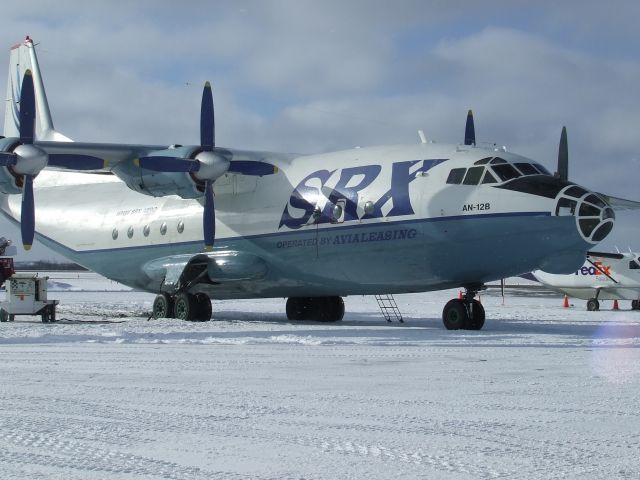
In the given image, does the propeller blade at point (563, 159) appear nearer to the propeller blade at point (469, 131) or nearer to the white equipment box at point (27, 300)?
the propeller blade at point (469, 131)

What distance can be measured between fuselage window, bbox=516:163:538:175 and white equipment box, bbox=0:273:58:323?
1279 cm

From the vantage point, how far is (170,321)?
19609 mm

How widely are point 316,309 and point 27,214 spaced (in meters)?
8.19

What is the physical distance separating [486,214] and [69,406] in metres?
11.3

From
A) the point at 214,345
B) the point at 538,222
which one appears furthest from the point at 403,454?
the point at 538,222

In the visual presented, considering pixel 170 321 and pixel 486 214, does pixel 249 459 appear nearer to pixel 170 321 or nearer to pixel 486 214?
pixel 486 214

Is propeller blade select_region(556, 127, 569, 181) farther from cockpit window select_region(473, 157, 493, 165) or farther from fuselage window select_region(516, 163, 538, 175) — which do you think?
cockpit window select_region(473, 157, 493, 165)

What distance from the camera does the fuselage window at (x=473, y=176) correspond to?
56.7 feet

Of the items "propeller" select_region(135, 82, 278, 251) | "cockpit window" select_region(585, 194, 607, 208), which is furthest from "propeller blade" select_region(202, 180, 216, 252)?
"cockpit window" select_region(585, 194, 607, 208)

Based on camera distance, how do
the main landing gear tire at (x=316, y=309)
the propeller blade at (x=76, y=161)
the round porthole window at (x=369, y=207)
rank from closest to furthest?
1. the round porthole window at (x=369, y=207)
2. the propeller blade at (x=76, y=161)
3. the main landing gear tire at (x=316, y=309)

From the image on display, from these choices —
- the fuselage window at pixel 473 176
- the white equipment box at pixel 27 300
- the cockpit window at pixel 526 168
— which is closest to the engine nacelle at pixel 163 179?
the white equipment box at pixel 27 300

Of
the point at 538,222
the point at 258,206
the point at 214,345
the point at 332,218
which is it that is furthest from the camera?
the point at 258,206

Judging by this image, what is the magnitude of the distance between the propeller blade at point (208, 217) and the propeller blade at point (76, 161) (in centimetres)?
290

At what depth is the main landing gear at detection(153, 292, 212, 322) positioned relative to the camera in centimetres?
2058
